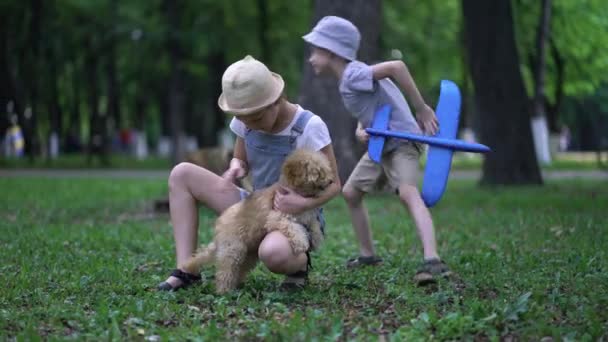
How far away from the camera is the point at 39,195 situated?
52.3 feet

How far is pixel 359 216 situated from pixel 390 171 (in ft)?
1.94

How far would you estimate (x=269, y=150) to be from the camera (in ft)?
19.5

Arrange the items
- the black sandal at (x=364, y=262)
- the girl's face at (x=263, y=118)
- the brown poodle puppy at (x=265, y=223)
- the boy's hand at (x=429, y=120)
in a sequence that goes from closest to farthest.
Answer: the brown poodle puppy at (x=265, y=223)
the girl's face at (x=263, y=118)
the boy's hand at (x=429, y=120)
the black sandal at (x=364, y=262)

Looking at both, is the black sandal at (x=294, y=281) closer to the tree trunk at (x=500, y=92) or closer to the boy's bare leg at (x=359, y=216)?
the boy's bare leg at (x=359, y=216)

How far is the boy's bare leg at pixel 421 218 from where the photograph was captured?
645 centimetres

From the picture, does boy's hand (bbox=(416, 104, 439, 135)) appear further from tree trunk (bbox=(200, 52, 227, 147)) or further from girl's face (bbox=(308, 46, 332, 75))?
tree trunk (bbox=(200, 52, 227, 147))

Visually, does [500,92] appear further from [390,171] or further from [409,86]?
[409,86]

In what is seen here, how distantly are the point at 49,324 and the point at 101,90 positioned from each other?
42374mm

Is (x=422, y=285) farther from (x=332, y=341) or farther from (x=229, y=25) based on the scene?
(x=229, y=25)

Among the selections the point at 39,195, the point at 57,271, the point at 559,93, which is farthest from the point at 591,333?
the point at 559,93

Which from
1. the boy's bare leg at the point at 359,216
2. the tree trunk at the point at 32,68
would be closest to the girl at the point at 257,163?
the boy's bare leg at the point at 359,216

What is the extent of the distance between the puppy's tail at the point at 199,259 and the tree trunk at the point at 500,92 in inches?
432

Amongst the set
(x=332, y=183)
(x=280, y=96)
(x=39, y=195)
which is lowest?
(x=39, y=195)

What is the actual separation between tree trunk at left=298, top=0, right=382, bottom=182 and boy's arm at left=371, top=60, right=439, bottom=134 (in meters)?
7.58
